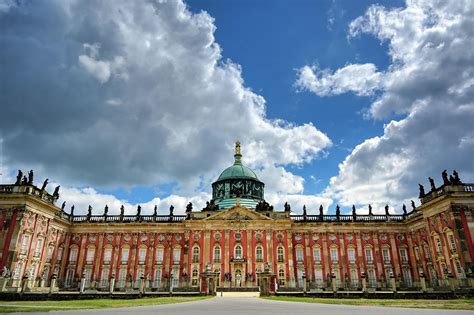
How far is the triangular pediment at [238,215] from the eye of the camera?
50625mm

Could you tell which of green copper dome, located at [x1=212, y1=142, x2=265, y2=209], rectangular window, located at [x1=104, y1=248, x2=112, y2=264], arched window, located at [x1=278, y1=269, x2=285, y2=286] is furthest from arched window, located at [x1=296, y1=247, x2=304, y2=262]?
rectangular window, located at [x1=104, y1=248, x2=112, y2=264]

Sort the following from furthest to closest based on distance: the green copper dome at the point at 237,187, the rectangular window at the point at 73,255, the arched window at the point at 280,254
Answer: the green copper dome at the point at 237,187, the rectangular window at the point at 73,255, the arched window at the point at 280,254

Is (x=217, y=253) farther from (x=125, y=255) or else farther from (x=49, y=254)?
(x=49, y=254)

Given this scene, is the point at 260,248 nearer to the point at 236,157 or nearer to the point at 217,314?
the point at 236,157

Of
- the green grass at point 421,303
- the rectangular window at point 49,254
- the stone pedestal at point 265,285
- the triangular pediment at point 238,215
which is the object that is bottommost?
the green grass at point 421,303

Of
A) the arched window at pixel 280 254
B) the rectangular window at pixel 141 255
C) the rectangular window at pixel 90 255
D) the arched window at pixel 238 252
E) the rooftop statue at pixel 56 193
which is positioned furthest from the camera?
the rectangular window at pixel 141 255

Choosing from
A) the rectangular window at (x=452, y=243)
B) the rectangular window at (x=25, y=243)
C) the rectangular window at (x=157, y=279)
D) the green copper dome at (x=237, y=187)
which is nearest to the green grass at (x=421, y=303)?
the rectangular window at (x=452, y=243)

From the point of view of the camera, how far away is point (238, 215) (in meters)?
50.8

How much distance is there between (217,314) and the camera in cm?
1149

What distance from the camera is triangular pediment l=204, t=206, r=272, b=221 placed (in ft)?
166

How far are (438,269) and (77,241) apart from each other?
166 feet

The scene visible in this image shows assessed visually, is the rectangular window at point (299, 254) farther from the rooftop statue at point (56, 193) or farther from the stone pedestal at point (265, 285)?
the rooftop statue at point (56, 193)

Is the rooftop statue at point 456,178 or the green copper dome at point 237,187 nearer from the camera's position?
the rooftop statue at point 456,178

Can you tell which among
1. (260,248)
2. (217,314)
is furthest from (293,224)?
(217,314)
